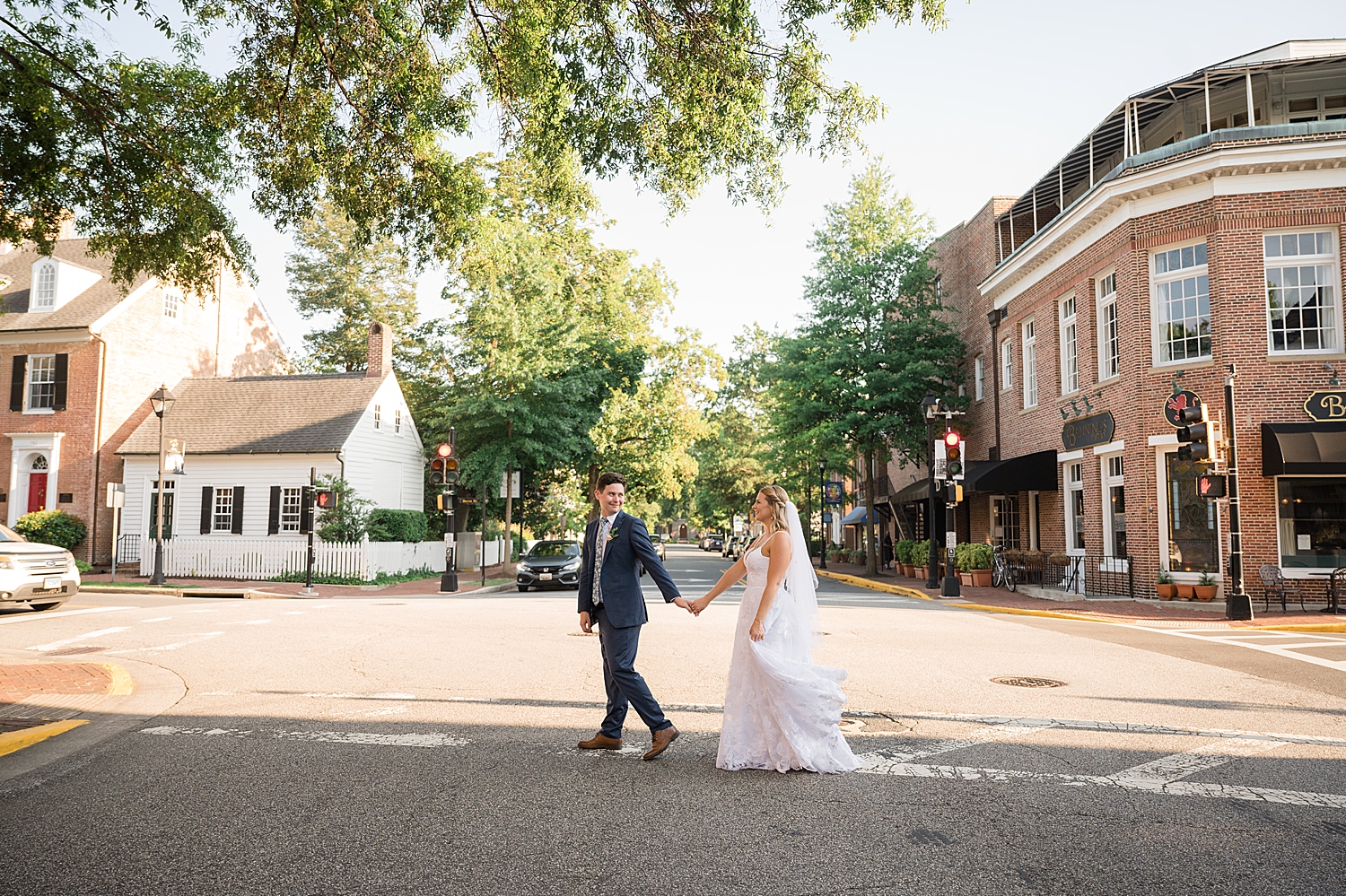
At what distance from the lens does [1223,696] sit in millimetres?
8586

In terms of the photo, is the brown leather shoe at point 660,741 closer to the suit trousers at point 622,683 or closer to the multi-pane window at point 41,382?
the suit trousers at point 622,683

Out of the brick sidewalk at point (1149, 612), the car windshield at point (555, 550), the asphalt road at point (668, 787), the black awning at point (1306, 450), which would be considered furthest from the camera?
the car windshield at point (555, 550)

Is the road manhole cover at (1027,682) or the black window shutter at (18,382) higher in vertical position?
the black window shutter at (18,382)

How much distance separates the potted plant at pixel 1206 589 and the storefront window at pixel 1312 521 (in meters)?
1.61

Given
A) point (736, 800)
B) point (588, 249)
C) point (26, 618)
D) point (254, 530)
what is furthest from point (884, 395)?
point (736, 800)

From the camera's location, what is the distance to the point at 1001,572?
2475 cm

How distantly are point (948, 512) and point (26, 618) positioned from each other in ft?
63.6

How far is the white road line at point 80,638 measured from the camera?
1184cm

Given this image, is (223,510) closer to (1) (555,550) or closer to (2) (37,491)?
(2) (37,491)

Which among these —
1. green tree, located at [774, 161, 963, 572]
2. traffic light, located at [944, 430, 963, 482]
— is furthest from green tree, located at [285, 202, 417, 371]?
traffic light, located at [944, 430, 963, 482]

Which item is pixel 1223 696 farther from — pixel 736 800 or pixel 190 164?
pixel 190 164

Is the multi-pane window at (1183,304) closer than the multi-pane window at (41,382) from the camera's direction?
Yes

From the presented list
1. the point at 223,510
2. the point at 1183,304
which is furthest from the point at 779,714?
the point at 223,510

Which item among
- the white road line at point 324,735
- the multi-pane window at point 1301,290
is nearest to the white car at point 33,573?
the white road line at point 324,735
